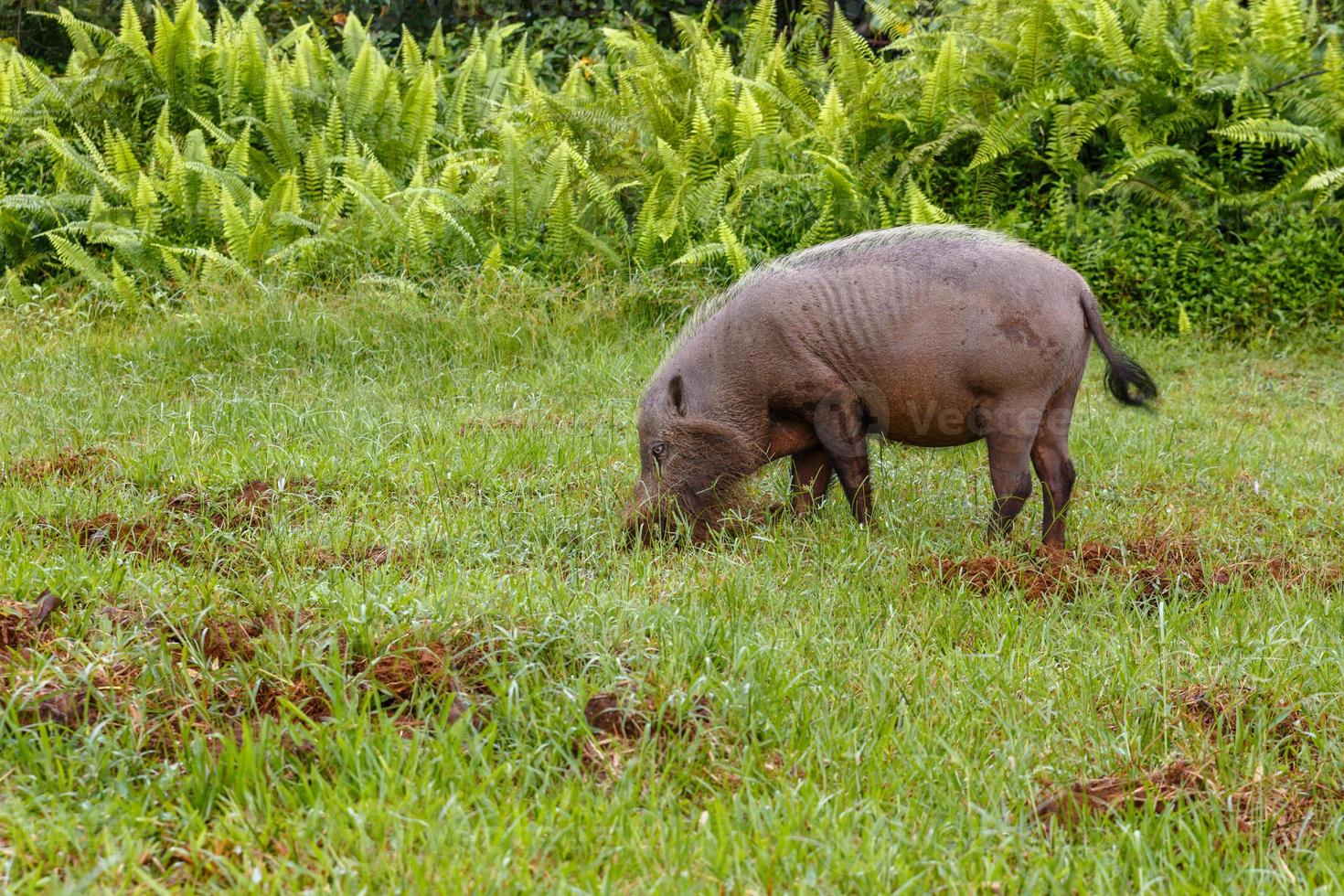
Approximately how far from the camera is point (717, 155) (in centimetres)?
1123

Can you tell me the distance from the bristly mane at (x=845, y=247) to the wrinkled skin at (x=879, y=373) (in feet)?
0.04

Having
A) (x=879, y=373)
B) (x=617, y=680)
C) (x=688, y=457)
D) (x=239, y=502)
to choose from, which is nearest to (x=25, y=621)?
(x=617, y=680)

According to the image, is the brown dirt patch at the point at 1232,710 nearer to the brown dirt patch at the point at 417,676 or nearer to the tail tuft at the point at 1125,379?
the brown dirt patch at the point at 417,676

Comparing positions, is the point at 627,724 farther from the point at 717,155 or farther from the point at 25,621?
the point at 717,155

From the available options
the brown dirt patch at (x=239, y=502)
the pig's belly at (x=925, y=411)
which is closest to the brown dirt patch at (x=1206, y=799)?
the pig's belly at (x=925, y=411)

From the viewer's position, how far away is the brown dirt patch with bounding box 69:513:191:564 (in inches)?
198

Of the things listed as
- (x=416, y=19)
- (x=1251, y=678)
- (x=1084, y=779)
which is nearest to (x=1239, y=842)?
(x=1084, y=779)

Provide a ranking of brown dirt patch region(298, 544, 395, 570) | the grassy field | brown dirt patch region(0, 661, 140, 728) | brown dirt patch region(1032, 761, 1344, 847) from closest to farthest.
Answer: the grassy field < brown dirt patch region(1032, 761, 1344, 847) < brown dirt patch region(0, 661, 140, 728) < brown dirt patch region(298, 544, 395, 570)

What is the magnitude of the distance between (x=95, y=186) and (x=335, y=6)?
24.6 feet

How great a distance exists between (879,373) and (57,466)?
149 inches

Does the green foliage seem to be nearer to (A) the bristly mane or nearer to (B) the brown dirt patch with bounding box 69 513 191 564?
(A) the bristly mane

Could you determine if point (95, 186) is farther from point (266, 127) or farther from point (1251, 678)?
point (1251, 678)

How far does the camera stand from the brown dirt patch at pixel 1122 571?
5062mm

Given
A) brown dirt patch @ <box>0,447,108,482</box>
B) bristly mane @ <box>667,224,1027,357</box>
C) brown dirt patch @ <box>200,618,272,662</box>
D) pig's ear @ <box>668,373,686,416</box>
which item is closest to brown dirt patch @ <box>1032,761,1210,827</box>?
brown dirt patch @ <box>200,618,272,662</box>
